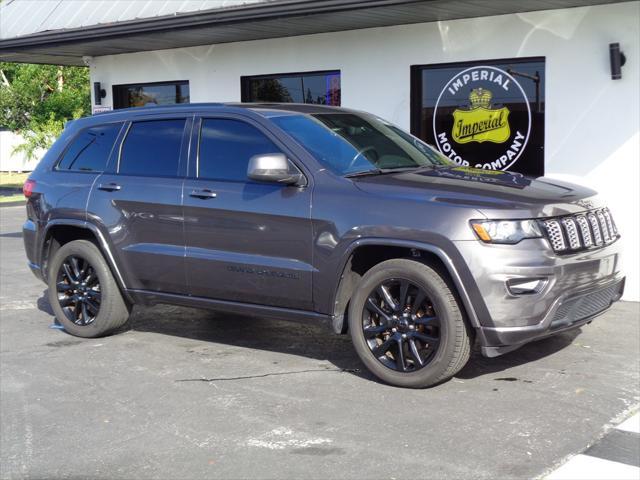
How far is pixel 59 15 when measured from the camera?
12.7 metres

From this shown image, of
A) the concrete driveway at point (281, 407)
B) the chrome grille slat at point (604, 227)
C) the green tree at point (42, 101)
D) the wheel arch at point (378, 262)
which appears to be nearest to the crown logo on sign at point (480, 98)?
the concrete driveway at point (281, 407)

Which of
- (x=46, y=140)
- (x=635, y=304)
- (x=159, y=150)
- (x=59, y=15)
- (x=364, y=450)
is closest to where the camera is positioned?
(x=364, y=450)

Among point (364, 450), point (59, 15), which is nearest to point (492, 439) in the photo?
point (364, 450)

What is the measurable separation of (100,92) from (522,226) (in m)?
10.7

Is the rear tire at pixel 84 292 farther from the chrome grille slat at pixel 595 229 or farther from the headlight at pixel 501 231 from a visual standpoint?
the chrome grille slat at pixel 595 229

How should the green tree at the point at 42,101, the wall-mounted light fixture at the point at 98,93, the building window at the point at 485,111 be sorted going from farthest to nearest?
1. the green tree at the point at 42,101
2. the wall-mounted light fixture at the point at 98,93
3. the building window at the point at 485,111

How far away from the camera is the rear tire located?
6.96 metres

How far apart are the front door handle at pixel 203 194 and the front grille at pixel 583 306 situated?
8.58 feet

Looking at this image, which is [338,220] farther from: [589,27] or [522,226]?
[589,27]

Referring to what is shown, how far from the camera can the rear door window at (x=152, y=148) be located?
21.9 feet

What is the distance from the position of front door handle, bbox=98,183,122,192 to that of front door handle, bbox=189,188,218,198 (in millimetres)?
817

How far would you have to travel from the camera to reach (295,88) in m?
11.8

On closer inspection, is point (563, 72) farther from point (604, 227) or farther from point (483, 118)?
point (604, 227)

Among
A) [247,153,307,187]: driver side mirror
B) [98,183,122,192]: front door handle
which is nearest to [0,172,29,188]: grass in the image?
[98,183,122,192]: front door handle
